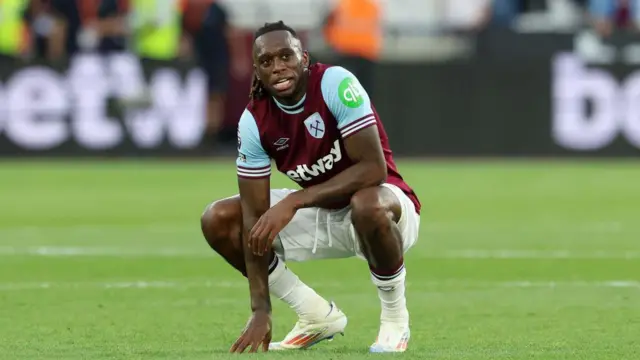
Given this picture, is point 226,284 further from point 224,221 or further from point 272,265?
point 224,221

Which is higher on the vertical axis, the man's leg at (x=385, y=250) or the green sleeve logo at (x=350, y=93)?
the green sleeve logo at (x=350, y=93)

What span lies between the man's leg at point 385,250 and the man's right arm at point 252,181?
0.51 m

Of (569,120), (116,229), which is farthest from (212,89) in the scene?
(116,229)

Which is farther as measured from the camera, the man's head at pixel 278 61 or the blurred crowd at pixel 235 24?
the blurred crowd at pixel 235 24

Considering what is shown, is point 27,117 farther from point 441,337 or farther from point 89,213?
point 441,337

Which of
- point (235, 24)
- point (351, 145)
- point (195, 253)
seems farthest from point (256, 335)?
point (235, 24)

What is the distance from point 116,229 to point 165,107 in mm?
7914

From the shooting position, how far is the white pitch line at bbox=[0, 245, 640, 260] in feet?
36.6

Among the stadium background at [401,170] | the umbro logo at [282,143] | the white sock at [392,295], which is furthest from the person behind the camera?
the stadium background at [401,170]

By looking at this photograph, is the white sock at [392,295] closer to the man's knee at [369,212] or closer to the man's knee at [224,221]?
the man's knee at [369,212]

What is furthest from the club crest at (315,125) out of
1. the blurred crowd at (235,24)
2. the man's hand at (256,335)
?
the blurred crowd at (235,24)

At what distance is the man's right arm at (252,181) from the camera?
7004 millimetres

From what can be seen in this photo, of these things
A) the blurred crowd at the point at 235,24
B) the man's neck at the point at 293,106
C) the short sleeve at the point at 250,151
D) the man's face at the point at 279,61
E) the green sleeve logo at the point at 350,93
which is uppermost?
the man's face at the point at 279,61

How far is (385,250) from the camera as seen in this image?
22.2 ft
